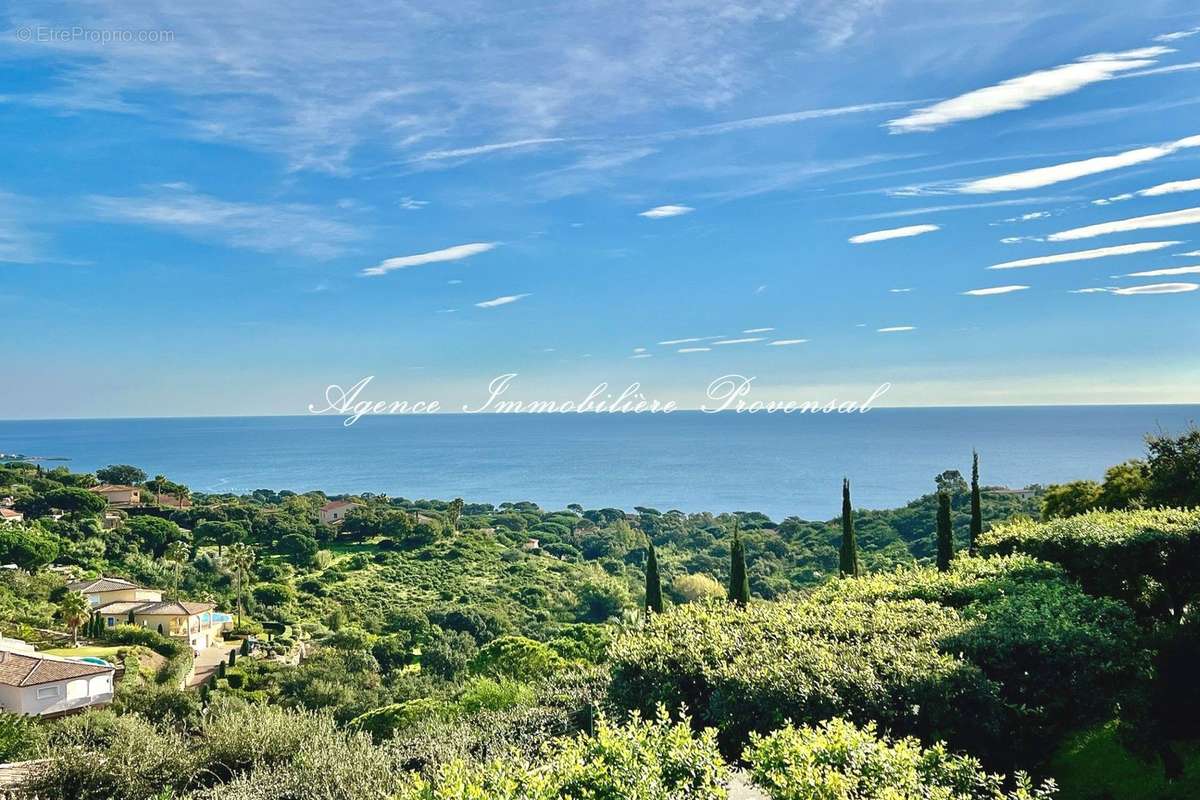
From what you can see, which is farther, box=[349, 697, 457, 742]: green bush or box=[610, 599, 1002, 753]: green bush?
box=[349, 697, 457, 742]: green bush

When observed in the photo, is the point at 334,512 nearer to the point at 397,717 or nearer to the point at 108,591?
the point at 108,591

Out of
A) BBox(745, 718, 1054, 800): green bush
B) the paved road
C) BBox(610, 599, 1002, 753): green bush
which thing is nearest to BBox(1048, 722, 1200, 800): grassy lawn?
BBox(610, 599, 1002, 753): green bush

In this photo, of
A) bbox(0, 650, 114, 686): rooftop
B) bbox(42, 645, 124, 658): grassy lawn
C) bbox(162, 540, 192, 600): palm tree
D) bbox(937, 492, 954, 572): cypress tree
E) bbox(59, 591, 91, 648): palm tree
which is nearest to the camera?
bbox(937, 492, 954, 572): cypress tree

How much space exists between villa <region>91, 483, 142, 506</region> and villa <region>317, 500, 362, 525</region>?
15.8 metres

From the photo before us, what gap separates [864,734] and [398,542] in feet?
194

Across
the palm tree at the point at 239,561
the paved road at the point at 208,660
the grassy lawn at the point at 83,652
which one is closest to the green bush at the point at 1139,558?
the paved road at the point at 208,660

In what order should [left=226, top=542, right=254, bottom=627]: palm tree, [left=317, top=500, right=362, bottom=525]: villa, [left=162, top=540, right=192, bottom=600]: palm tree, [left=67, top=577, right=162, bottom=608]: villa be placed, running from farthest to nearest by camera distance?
[left=317, top=500, right=362, bottom=525]: villa → [left=162, top=540, right=192, bottom=600]: palm tree → [left=226, top=542, right=254, bottom=627]: palm tree → [left=67, top=577, right=162, bottom=608]: villa

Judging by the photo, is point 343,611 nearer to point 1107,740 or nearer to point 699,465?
point 1107,740

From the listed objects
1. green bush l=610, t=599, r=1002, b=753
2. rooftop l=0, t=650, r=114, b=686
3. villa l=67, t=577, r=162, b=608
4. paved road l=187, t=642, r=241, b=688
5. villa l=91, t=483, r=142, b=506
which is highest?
green bush l=610, t=599, r=1002, b=753

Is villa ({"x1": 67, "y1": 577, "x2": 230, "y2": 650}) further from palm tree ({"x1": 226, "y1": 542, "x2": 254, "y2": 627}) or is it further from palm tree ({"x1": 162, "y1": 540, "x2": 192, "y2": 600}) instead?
palm tree ({"x1": 162, "y1": 540, "x2": 192, "y2": 600})

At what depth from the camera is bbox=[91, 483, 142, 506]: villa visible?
68.1 metres

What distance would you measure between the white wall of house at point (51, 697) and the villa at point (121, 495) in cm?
4851

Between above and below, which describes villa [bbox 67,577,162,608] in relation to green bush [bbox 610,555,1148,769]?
below

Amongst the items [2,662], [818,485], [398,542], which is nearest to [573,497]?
[818,485]
